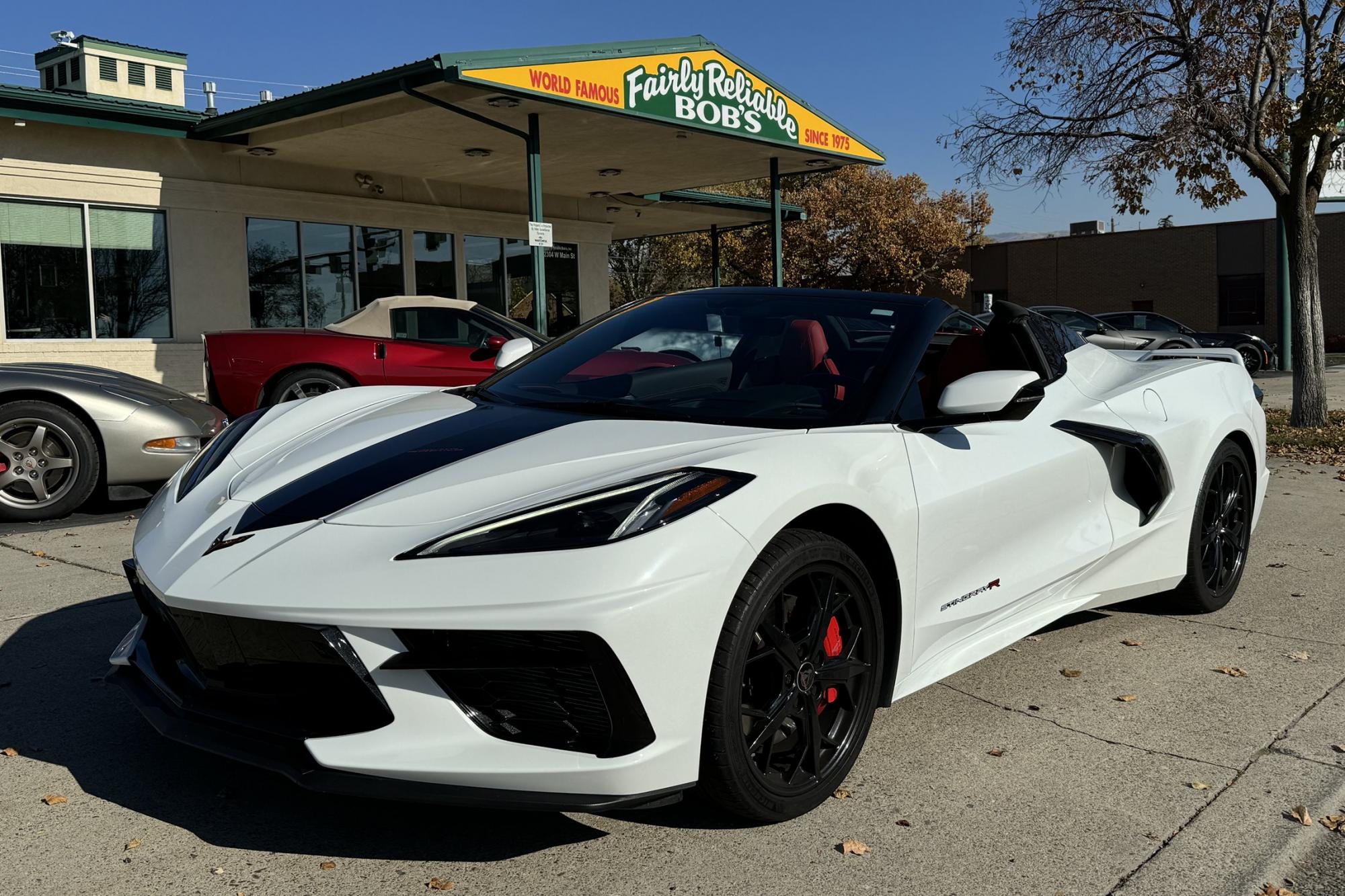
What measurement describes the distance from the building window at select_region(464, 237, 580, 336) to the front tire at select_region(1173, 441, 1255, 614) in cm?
1559

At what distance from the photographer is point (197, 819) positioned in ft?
9.18

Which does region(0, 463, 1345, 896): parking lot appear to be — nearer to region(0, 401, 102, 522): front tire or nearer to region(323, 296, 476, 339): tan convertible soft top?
region(0, 401, 102, 522): front tire

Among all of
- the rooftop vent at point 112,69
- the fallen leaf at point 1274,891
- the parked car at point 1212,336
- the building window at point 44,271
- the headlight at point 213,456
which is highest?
the rooftop vent at point 112,69

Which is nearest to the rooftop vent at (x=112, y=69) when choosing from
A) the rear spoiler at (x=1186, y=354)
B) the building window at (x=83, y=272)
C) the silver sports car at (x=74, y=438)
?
→ the building window at (x=83, y=272)

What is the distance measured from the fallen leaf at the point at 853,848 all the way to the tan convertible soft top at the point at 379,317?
8778 mm

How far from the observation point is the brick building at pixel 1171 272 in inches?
1543

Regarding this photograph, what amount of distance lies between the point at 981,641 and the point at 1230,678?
1.17 meters

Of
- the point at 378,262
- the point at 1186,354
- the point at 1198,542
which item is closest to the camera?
the point at 1198,542

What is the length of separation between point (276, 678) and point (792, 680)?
1.21m

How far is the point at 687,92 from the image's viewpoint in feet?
48.0

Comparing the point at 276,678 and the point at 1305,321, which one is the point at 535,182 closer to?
the point at 1305,321

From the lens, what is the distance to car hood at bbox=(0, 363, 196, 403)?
7172 mm

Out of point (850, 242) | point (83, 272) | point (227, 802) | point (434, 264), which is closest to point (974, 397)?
point (227, 802)

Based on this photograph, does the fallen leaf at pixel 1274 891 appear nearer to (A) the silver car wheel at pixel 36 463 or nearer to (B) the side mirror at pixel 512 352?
(B) the side mirror at pixel 512 352
